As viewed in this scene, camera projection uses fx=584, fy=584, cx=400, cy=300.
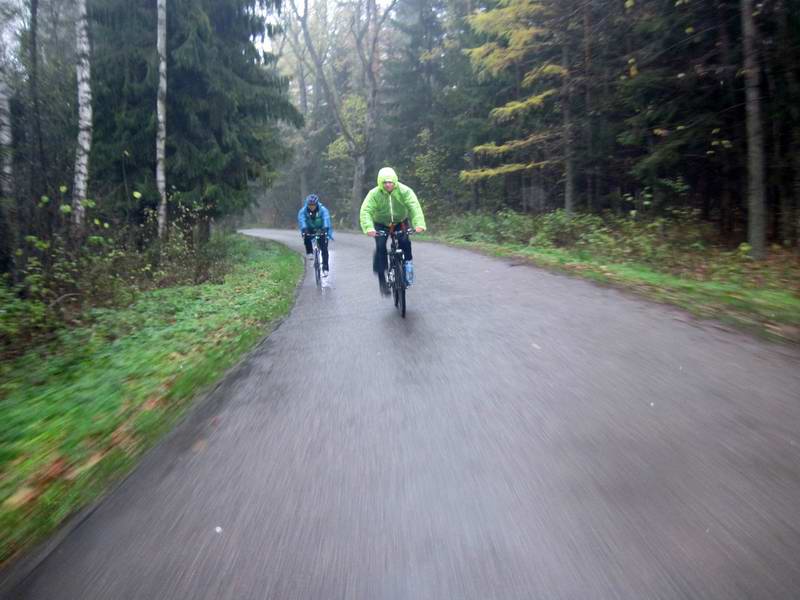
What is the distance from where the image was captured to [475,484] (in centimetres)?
344

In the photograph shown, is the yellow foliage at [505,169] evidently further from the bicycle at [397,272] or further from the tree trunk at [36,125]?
the tree trunk at [36,125]

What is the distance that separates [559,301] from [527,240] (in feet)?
41.3

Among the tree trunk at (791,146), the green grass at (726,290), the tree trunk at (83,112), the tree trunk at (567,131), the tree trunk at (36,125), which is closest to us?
the green grass at (726,290)

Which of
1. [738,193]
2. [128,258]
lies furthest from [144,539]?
[738,193]

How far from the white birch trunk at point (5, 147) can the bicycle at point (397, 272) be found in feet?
20.7

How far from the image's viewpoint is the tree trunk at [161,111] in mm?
15914

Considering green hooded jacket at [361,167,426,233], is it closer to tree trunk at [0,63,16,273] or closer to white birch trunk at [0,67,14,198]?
tree trunk at [0,63,16,273]

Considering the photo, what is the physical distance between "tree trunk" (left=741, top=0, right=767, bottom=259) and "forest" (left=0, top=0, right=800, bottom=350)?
0.14 feet

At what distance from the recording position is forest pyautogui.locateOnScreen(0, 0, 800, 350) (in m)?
11.0

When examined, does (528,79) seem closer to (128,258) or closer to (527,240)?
(527,240)

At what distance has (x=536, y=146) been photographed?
72.8 ft

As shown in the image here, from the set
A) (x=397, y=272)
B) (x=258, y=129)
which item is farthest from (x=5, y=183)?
(x=258, y=129)

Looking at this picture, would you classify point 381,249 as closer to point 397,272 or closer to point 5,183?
point 397,272

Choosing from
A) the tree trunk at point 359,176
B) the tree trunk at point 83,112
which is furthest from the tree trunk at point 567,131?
the tree trunk at point 359,176
